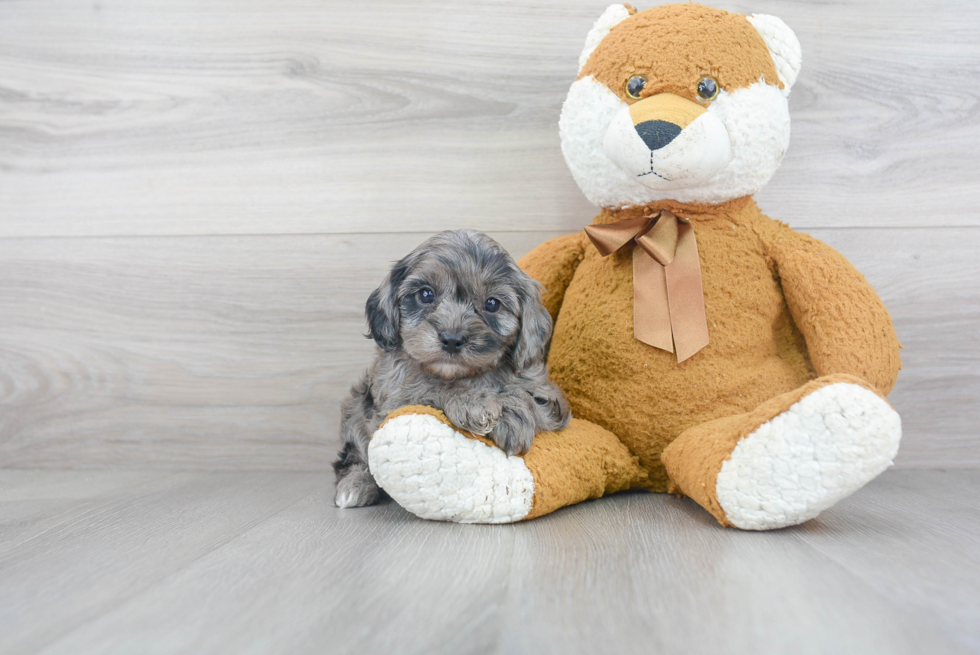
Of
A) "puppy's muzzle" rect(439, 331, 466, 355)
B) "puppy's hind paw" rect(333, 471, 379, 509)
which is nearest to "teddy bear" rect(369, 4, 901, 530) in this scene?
"puppy's muzzle" rect(439, 331, 466, 355)

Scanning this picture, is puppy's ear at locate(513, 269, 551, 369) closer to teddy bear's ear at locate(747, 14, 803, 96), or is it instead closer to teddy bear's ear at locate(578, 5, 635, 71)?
teddy bear's ear at locate(578, 5, 635, 71)

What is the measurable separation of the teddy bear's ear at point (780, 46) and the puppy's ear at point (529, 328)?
689 millimetres

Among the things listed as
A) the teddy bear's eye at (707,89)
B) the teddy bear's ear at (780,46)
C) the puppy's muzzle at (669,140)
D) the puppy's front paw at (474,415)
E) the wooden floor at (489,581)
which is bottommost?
the wooden floor at (489,581)

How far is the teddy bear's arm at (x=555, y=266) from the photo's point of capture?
1.63m

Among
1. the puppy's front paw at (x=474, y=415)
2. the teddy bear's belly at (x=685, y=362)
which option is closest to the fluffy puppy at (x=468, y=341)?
the puppy's front paw at (x=474, y=415)

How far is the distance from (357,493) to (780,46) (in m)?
1.29

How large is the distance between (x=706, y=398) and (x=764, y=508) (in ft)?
0.97

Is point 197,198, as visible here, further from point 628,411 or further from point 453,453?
point 628,411

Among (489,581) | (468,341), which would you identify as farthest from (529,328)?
(489,581)

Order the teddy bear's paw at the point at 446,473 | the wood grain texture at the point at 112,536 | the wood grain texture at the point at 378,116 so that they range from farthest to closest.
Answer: the wood grain texture at the point at 378,116 < the teddy bear's paw at the point at 446,473 < the wood grain texture at the point at 112,536

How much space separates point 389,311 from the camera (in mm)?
1402

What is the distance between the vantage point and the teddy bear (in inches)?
49.0

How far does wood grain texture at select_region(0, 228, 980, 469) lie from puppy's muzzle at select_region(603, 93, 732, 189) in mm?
557

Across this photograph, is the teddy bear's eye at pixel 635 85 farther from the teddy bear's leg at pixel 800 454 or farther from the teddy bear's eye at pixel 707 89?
the teddy bear's leg at pixel 800 454
